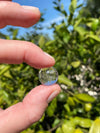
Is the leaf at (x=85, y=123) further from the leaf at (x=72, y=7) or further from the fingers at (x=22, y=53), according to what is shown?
the leaf at (x=72, y=7)

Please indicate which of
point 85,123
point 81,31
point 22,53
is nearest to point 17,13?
point 22,53

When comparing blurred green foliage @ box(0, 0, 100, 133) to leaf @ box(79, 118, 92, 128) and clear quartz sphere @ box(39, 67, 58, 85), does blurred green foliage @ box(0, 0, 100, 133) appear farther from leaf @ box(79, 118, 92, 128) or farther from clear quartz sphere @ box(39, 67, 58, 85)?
clear quartz sphere @ box(39, 67, 58, 85)

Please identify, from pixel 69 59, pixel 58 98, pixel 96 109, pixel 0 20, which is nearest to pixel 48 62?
pixel 0 20

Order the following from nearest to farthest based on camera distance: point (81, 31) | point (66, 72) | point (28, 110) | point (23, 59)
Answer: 1. point (28, 110)
2. point (23, 59)
3. point (81, 31)
4. point (66, 72)

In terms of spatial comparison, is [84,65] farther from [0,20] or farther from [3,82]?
[0,20]

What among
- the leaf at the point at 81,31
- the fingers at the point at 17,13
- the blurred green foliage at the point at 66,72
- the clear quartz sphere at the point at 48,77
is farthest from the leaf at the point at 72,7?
the clear quartz sphere at the point at 48,77

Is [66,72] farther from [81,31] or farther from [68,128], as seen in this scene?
[68,128]

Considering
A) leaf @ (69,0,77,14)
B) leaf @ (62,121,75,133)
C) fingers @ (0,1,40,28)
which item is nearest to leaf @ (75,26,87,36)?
leaf @ (69,0,77,14)
